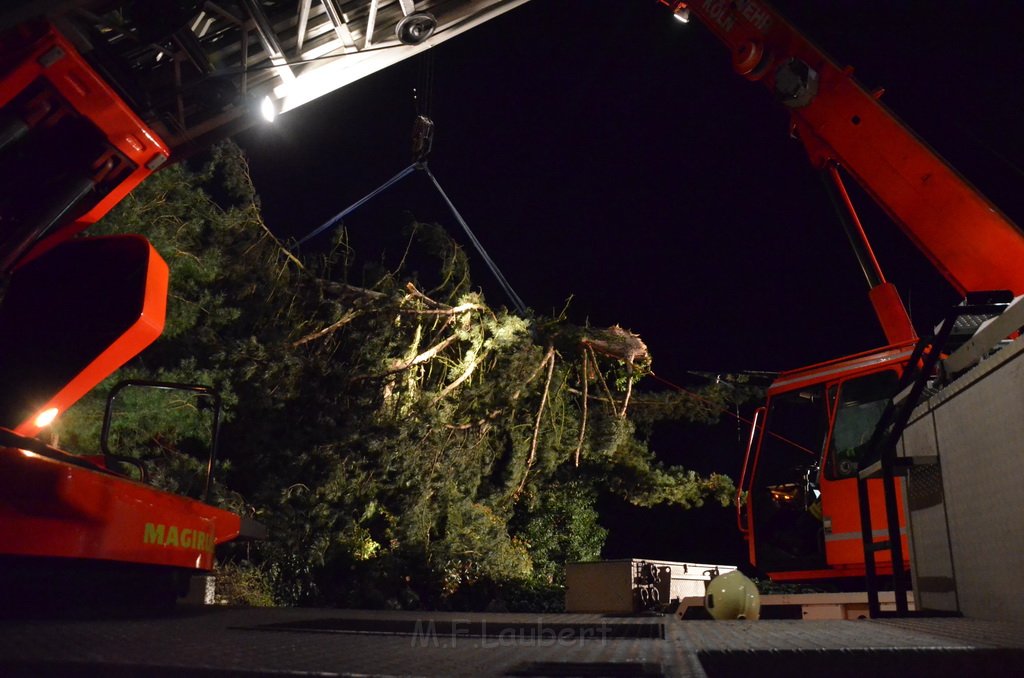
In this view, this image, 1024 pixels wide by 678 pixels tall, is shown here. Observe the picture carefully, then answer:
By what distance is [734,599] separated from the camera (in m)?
3.54

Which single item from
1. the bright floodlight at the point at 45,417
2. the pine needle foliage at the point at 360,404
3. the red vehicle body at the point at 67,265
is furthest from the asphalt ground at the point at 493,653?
the pine needle foliage at the point at 360,404

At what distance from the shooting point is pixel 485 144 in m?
14.5

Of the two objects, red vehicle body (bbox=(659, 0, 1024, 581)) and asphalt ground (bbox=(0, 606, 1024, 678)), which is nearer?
asphalt ground (bbox=(0, 606, 1024, 678))

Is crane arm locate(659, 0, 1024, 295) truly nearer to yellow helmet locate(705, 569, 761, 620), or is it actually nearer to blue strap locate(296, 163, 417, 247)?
yellow helmet locate(705, 569, 761, 620)

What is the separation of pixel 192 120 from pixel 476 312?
4968mm

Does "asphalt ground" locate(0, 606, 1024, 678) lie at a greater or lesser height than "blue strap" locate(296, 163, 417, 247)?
lesser

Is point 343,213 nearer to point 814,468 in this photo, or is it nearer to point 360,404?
point 360,404

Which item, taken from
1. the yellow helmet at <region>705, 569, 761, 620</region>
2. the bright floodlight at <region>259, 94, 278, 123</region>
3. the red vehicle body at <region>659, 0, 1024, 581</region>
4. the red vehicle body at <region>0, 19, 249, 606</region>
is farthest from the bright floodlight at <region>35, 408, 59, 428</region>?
the red vehicle body at <region>659, 0, 1024, 581</region>

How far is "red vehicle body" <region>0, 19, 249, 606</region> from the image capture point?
2.96 m

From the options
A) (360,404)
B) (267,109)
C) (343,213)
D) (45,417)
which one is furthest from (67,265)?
(343,213)

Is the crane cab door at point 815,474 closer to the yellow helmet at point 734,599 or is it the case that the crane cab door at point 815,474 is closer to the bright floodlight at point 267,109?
the yellow helmet at point 734,599

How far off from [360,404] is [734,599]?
5.37 metres

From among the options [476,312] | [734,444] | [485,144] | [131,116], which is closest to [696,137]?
[485,144]

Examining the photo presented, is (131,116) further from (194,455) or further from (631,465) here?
(631,465)
